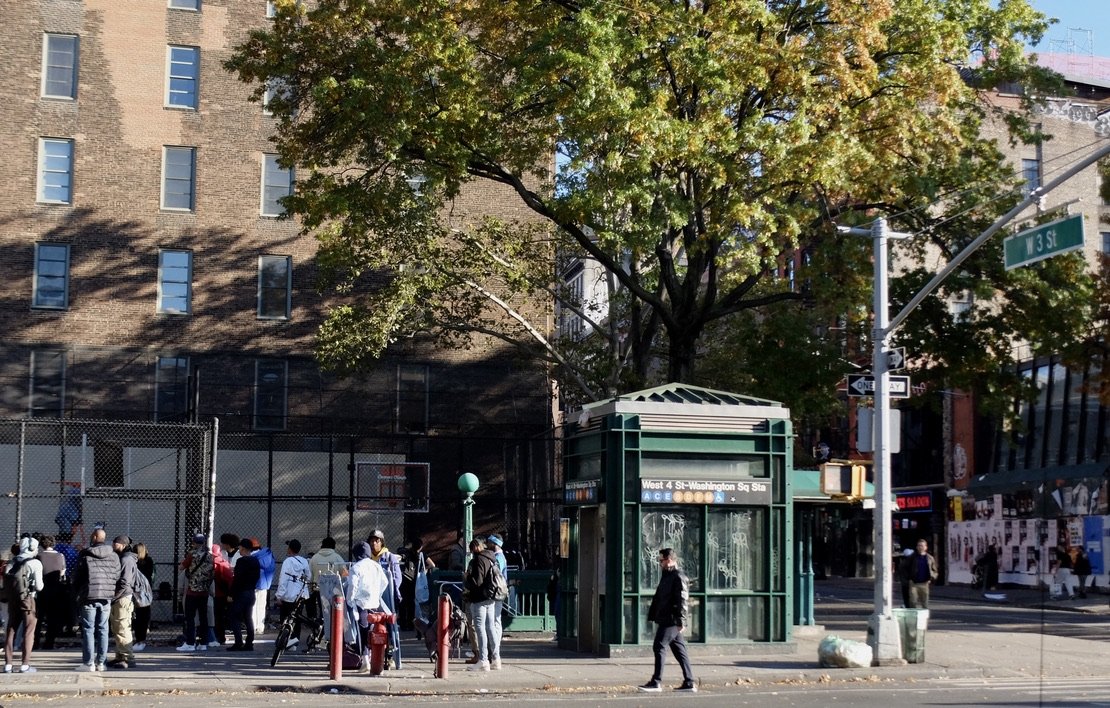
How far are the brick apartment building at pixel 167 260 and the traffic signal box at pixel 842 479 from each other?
1783cm

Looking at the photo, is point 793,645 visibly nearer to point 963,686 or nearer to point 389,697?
point 963,686

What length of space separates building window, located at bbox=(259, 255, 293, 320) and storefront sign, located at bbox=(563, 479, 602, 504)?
18.8 m

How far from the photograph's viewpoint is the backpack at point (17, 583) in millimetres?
17438

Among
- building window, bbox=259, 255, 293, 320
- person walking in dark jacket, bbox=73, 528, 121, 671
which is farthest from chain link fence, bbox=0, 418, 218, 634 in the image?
person walking in dark jacket, bbox=73, 528, 121, 671

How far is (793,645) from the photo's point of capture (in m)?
20.3

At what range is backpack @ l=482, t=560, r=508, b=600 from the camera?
693 inches

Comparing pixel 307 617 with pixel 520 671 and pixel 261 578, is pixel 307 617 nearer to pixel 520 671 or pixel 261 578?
pixel 261 578

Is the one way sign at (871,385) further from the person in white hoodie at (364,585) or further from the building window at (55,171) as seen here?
the building window at (55,171)

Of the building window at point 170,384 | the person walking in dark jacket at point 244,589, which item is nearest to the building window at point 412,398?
the building window at point 170,384

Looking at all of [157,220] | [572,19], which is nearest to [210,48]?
[157,220]

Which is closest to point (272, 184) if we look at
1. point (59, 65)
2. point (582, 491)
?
point (59, 65)

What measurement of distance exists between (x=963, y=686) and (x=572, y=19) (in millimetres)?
13729

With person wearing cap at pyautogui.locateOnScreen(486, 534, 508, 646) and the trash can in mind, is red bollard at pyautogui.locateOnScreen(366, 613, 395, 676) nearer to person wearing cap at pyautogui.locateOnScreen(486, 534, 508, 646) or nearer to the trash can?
person wearing cap at pyautogui.locateOnScreen(486, 534, 508, 646)

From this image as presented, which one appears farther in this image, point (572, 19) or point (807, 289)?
point (807, 289)
